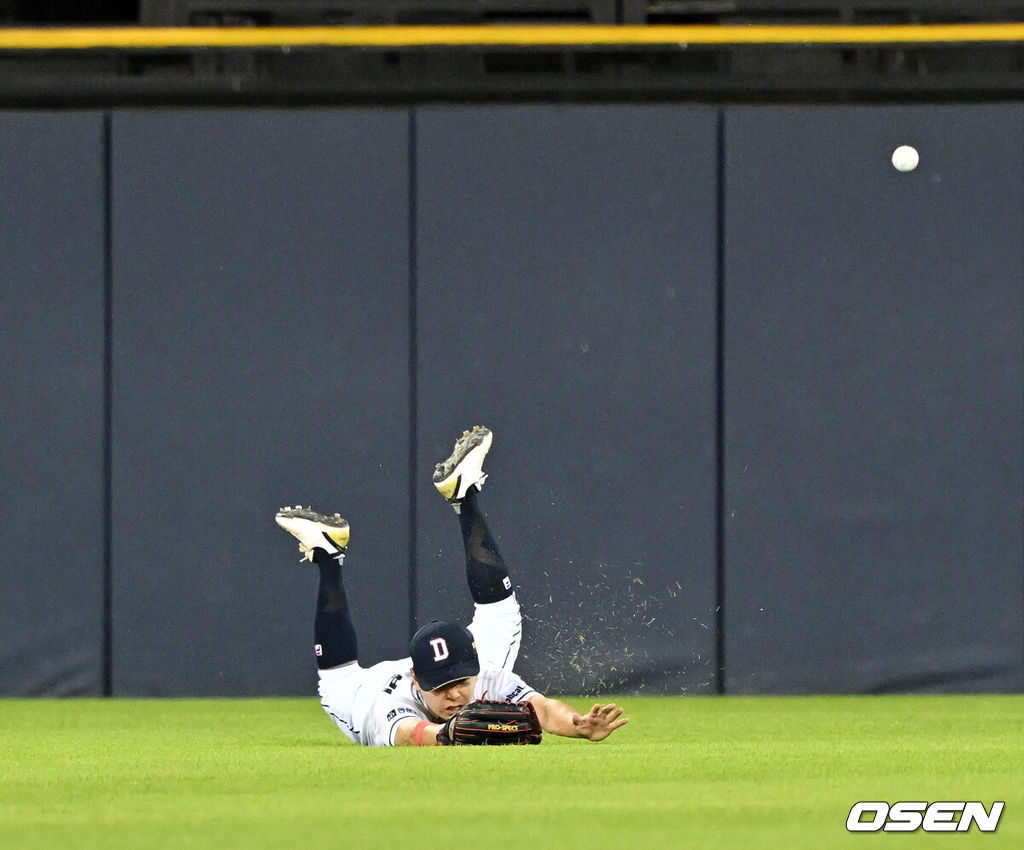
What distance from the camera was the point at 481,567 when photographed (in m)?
7.55

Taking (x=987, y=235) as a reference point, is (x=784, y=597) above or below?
below

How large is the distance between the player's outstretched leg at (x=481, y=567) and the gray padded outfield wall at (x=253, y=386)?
1.82 metres

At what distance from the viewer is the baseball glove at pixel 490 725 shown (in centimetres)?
615

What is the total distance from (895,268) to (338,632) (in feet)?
12.4

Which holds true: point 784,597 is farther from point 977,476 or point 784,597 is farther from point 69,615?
point 69,615

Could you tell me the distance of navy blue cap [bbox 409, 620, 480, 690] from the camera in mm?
6512

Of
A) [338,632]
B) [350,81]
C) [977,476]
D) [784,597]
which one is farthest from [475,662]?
[350,81]

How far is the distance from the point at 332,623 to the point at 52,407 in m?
2.94

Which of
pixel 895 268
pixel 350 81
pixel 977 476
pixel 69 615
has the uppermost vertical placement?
pixel 350 81

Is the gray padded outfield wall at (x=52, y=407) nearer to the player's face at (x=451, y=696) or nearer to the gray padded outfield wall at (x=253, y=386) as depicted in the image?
the gray padded outfield wall at (x=253, y=386)

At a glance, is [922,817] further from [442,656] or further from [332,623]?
[332,623]

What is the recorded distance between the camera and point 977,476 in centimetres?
957

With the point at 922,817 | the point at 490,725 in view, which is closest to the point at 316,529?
the point at 490,725

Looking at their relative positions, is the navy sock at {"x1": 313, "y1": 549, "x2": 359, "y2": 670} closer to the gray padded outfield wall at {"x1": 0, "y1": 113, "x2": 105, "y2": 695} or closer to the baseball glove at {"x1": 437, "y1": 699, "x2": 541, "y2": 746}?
the baseball glove at {"x1": 437, "y1": 699, "x2": 541, "y2": 746}
